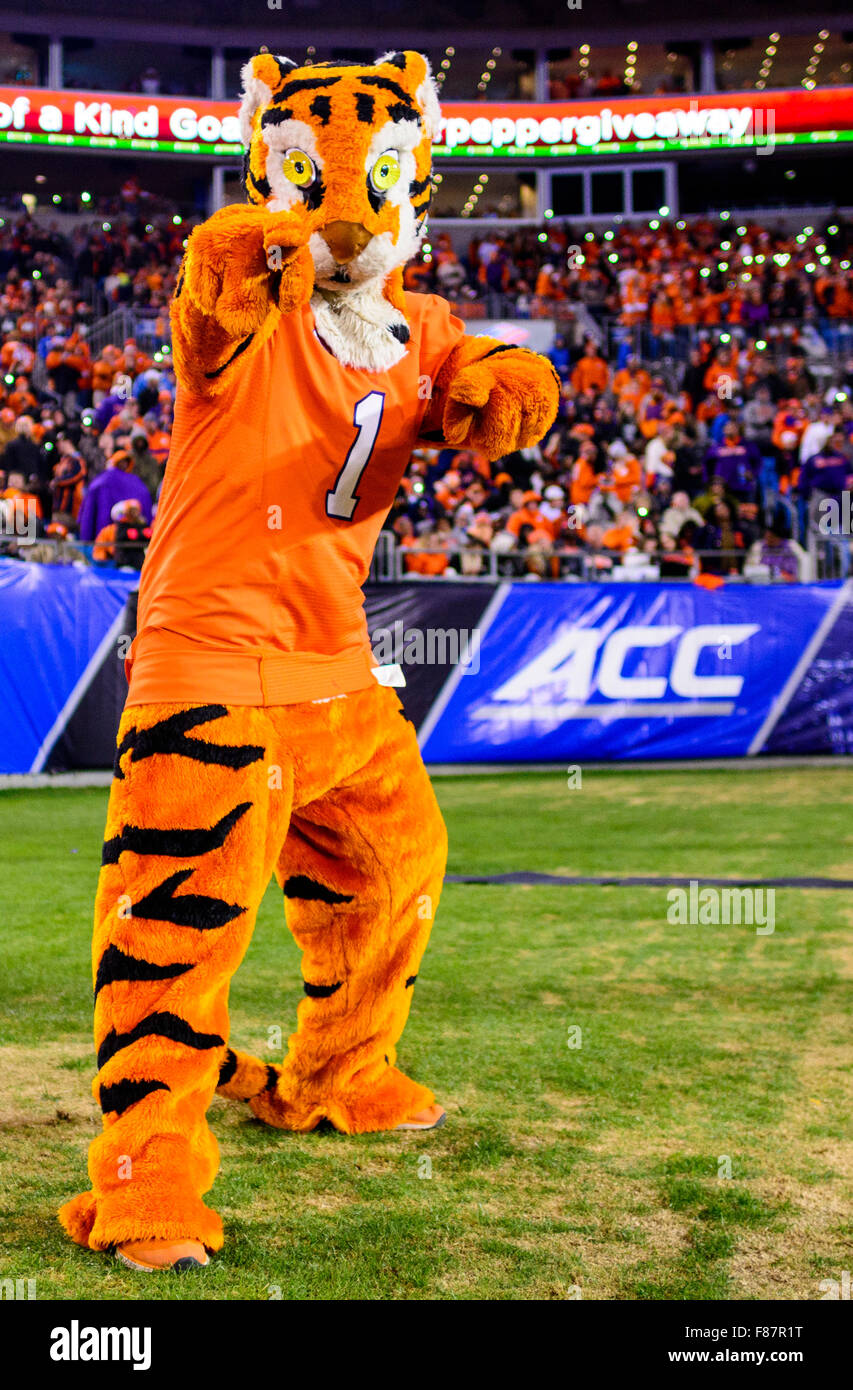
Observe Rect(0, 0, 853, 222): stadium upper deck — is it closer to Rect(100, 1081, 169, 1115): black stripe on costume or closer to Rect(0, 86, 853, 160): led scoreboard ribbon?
Rect(0, 86, 853, 160): led scoreboard ribbon

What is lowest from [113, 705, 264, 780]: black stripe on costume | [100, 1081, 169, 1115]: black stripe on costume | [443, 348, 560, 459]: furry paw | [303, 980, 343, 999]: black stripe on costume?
[100, 1081, 169, 1115]: black stripe on costume

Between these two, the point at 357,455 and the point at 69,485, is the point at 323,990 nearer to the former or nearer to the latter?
the point at 357,455

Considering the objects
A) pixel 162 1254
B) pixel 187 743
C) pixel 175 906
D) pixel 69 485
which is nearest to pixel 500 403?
pixel 187 743

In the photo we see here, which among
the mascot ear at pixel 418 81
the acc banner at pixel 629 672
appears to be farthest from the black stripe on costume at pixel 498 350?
the acc banner at pixel 629 672

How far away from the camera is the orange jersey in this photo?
2799 millimetres

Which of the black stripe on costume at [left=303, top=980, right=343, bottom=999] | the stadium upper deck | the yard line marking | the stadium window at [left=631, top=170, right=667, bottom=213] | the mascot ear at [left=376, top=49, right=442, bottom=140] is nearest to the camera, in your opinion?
the mascot ear at [left=376, top=49, right=442, bottom=140]

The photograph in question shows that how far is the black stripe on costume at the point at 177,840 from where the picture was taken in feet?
8.79

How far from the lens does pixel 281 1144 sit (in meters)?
3.18

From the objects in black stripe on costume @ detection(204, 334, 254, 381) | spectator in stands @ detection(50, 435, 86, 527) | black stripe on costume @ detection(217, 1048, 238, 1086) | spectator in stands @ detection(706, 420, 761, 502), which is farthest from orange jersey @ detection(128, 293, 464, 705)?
spectator in stands @ detection(706, 420, 761, 502)

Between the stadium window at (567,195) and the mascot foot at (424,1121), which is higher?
the stadium window at (567,195)

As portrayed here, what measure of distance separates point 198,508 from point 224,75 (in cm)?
2956

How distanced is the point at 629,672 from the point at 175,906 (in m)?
9.19

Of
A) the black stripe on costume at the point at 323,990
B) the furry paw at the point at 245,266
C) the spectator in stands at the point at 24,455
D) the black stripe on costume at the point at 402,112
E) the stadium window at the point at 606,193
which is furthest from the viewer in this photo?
the stadium window at the point at 606,193

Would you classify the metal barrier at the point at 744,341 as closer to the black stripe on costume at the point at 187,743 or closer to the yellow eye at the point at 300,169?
the yellow eye at the point at 300,169
